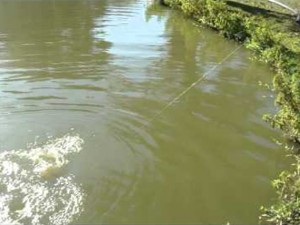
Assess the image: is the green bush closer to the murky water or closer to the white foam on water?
Answer: the murky water

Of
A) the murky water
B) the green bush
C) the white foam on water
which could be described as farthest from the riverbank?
the white foam on water

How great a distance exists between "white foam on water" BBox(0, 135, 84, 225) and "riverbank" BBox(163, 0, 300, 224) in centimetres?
249

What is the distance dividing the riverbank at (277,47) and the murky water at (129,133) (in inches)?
13.9

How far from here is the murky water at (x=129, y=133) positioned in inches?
257

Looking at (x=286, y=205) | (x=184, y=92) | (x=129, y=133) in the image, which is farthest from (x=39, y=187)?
(x=184, y=92)

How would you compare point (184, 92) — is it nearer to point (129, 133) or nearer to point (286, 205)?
point (129, 133)

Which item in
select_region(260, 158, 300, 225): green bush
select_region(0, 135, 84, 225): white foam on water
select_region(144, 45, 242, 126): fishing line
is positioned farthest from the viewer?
select_region(144, 45, 242, 126): fishing line

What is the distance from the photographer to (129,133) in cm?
828

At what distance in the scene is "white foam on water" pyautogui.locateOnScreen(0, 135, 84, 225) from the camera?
620cm

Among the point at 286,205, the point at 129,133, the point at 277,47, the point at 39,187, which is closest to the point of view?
the point at 286,205

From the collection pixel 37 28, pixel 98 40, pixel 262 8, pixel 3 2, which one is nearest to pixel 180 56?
pixel 98 40

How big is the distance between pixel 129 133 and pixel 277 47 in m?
5.60

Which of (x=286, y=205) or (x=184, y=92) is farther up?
(x=286, y=205)

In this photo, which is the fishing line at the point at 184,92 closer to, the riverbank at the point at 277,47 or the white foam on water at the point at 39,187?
the riverbank at the point at 277,47
